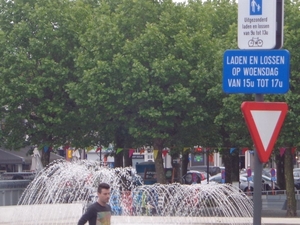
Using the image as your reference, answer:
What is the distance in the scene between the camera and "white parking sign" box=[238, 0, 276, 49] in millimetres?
7688

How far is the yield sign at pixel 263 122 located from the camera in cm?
748

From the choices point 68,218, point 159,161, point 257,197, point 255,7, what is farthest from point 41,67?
point 257,197

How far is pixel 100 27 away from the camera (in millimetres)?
32625

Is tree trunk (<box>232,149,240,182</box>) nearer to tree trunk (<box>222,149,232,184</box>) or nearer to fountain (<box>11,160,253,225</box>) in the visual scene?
tree trunk (<box>222,149,232,184</box>)

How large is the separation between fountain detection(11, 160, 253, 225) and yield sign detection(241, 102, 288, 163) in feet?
32.0

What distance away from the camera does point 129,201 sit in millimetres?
19062

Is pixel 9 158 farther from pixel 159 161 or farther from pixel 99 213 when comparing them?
pixel 99 213

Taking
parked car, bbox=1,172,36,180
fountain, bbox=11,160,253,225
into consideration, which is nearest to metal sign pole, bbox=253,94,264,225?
fountain, bbox=11,160,253,225

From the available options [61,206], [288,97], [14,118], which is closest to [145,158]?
[14,118]

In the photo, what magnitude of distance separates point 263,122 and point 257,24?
102 centimetres

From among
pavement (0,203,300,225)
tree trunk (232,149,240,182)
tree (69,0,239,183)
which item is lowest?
pavement (0,203,300,225)

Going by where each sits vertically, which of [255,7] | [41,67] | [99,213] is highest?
[41,67]

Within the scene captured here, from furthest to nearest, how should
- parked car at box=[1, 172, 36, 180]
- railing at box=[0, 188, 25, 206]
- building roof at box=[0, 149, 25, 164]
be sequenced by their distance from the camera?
building roof at box=[0, 149, 25, 164] < parked car at box=[1, 172, 36, 180] < railing at box=[0, 188, 25, 206]

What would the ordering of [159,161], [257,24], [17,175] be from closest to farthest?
[257,24] < [159,161] < [17,175]
